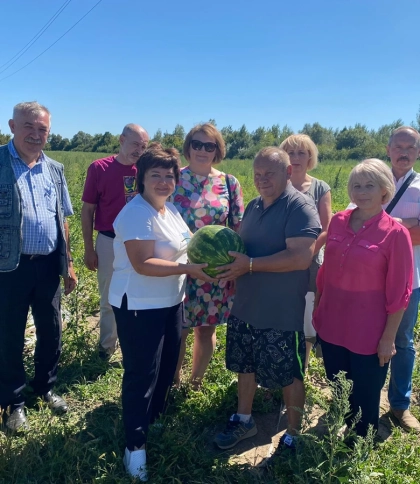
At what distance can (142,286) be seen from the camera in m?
2.74

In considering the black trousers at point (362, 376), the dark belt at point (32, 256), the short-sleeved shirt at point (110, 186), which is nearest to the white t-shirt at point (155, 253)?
the dark belt at point (32, 256)

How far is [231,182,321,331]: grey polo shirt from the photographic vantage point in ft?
9.20

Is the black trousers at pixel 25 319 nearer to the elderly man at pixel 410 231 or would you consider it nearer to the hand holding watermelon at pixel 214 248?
the hand holding watermelon at pixel 214 248

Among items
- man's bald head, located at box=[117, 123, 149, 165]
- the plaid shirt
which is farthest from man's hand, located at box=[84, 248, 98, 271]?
man's bald head, located at box=[117, 123, 149, 165]

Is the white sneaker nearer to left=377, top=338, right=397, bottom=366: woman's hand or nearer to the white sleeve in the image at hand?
the white sleeve

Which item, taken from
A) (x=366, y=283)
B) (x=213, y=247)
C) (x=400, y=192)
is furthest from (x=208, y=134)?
(x=366, y=283)

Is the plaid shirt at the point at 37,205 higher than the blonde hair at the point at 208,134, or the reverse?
the blonde hair at the point at 208,134

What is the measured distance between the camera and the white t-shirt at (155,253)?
2.66m

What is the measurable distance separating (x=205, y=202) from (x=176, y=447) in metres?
1.90

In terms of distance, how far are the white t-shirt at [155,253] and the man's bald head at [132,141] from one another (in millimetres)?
1371

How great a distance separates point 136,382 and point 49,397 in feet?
4.29

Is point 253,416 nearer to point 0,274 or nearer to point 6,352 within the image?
point 6,352

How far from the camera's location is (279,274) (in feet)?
9.47

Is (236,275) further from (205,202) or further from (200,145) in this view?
(200,145)
